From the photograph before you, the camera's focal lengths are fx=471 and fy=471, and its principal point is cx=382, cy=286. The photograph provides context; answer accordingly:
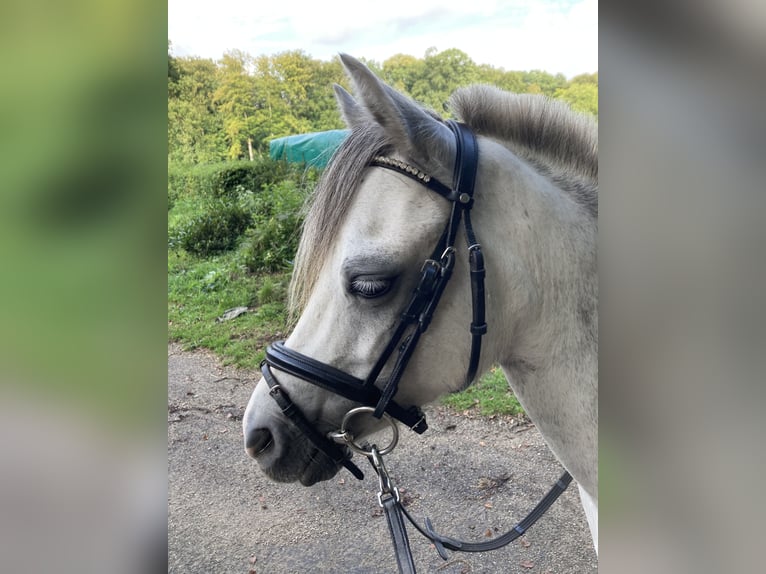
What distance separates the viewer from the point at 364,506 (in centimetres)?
269

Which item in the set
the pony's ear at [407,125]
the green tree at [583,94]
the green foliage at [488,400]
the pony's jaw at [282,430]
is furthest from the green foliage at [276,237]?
the pony's ear at [407,125]

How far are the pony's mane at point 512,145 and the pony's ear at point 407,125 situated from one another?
7 cm

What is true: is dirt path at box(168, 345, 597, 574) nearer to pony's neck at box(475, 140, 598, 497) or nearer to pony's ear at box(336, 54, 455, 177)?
pony's neck at box(475, 140, 598, 497)

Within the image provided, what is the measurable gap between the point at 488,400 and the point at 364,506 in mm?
1241

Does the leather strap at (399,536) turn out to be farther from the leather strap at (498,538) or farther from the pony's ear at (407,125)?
the pony's ear at (407,125)

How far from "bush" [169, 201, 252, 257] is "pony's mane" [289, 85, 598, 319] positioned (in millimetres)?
3263

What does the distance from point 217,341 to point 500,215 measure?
3.52 m

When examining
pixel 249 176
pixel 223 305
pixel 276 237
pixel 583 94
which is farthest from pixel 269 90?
pixel 583 94

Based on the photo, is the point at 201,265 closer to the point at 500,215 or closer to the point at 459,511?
the point at 459,511

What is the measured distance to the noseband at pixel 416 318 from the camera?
101 centimetres

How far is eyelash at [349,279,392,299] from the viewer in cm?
100
